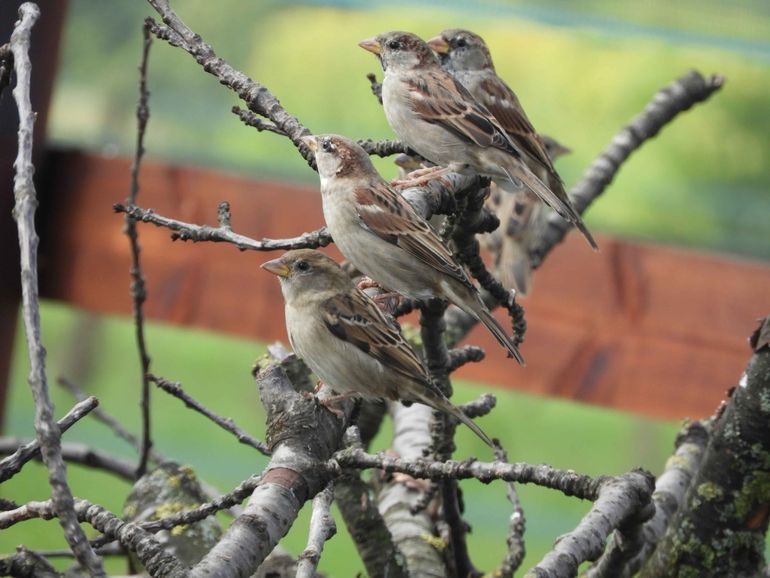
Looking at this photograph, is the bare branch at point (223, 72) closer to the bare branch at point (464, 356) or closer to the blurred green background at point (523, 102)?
the bare branch at point (464, 356)

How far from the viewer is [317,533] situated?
3.84ft

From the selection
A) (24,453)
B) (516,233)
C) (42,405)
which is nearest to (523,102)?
(516,233)

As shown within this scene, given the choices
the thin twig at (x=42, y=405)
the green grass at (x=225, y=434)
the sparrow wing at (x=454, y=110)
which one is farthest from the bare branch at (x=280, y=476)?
the green grass at (x=225, y=434)

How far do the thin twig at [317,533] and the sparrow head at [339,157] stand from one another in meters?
0.67

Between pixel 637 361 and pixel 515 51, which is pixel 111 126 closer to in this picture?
pixel 515 51

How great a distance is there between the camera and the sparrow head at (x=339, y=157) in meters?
1.82

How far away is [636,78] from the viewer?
140 inches

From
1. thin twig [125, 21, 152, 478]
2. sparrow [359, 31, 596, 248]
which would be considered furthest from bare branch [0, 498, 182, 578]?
sparrow [359, 31, 596, 248]

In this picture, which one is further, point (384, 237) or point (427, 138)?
point (427, 138)

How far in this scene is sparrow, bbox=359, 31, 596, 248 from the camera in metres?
2.12

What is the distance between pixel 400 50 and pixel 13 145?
4.86ft

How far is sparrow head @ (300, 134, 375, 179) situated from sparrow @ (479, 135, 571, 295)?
4.31ft

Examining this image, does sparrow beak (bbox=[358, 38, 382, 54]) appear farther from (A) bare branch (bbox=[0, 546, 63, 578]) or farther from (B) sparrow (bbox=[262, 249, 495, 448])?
(A) bare branch (bbox=[0, 546, 63, 578])

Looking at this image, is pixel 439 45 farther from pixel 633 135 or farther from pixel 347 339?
pixel 347 339
